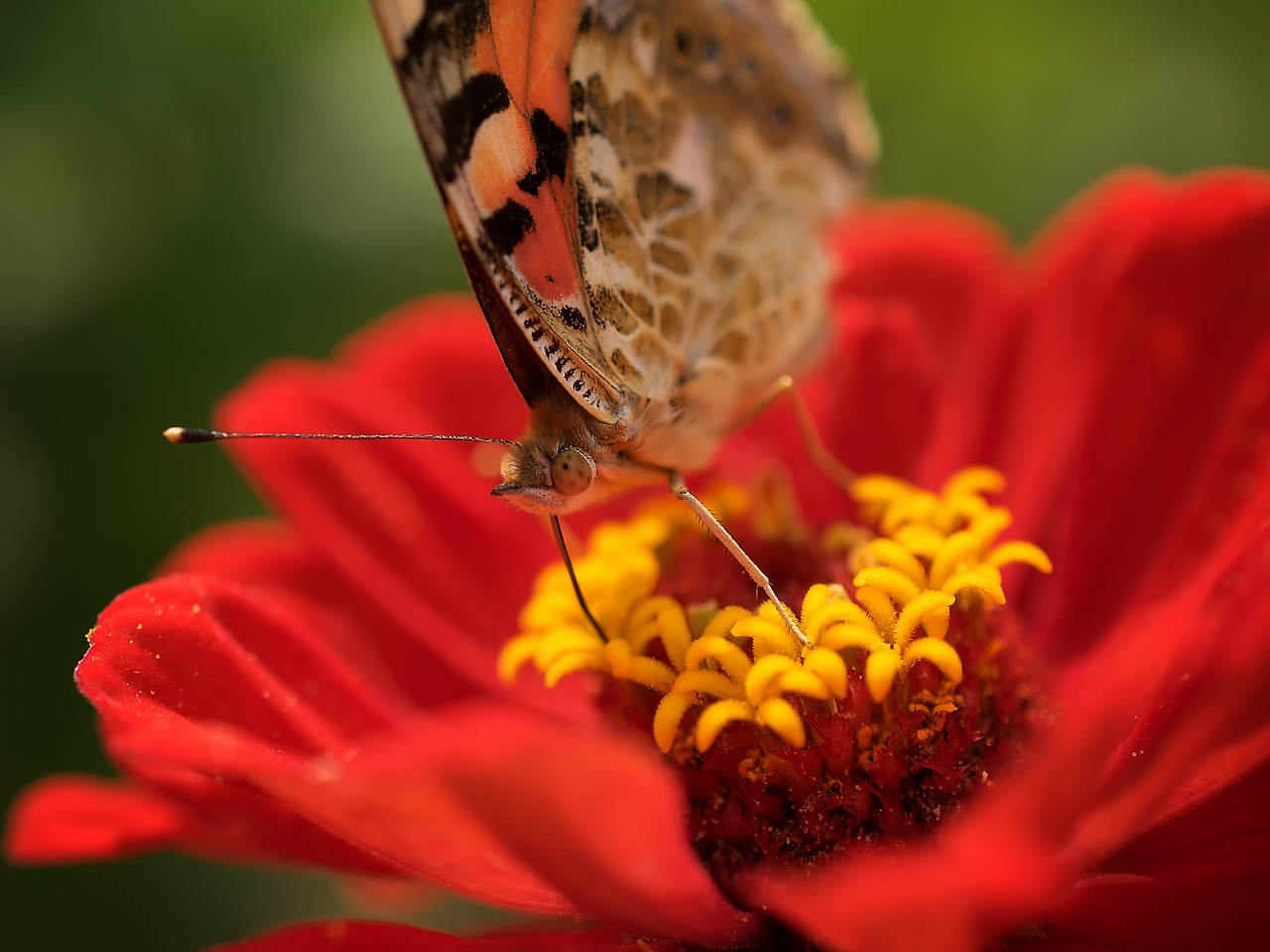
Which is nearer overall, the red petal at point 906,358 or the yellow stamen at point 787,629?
the yellow stamen at point 787,629

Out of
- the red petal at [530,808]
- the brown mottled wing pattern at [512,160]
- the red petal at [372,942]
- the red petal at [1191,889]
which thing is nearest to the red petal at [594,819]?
the red petal at [530,808]

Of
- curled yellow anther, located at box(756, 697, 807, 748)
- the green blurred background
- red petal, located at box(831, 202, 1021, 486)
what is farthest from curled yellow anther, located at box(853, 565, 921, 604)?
the green blurred background

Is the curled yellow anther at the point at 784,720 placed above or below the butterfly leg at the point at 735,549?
below

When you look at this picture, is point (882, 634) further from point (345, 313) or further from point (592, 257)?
point (345, 313)

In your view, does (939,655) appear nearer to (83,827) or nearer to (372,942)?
(372,942)

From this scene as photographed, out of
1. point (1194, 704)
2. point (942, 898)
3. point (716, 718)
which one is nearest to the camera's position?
point (942, 898)

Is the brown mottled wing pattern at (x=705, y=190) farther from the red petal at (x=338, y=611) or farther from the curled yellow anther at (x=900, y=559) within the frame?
the red petal at (x=338, y=611)

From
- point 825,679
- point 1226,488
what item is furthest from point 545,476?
point 1226,488
